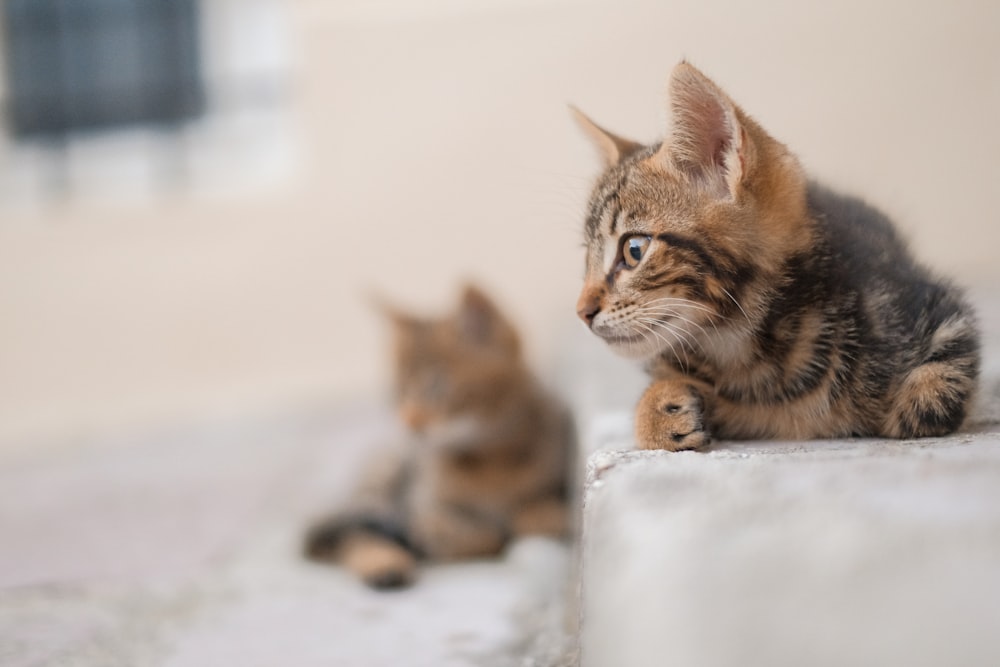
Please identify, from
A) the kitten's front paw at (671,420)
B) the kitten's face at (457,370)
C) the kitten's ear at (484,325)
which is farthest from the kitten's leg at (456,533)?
the kitten's front paw at (671,420)

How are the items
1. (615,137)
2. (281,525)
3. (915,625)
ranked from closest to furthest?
(915,625) → (615,137) → (281,525)

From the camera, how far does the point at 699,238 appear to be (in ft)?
2.89

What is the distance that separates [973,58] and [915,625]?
2.80 feet

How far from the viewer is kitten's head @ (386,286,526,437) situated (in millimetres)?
1687

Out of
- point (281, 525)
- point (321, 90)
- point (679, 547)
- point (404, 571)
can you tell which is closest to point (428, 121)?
point (321, 90)

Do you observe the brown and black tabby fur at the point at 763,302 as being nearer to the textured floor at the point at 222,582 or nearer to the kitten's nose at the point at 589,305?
the kitten's nose at the point at 589,305

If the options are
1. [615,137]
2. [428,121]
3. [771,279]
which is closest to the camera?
[771,279]

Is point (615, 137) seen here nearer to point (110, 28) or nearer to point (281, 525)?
point (281, 525)

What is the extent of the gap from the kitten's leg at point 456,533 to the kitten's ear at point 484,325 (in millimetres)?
383

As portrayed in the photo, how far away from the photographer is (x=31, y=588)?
4.54 feet

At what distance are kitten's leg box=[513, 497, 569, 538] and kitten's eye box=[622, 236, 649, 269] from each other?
0.74 meters

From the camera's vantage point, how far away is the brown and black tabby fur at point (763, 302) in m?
0.87

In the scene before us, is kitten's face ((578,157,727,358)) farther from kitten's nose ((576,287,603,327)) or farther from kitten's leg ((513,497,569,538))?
kitten's leg ((513,497,569,538))

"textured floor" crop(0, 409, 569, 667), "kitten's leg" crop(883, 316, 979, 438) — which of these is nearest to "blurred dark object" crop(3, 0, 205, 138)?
"textured floor" crop(0, 409, 569, 667)
